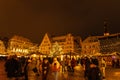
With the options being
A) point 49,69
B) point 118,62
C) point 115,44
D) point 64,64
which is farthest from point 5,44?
point 49,69

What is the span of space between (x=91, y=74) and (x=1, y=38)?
13906 centimetres

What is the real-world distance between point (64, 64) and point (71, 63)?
275 centimetres

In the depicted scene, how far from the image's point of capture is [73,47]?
449 feet

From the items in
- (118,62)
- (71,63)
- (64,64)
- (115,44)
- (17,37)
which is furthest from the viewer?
(17,37)

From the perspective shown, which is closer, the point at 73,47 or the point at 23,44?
the point at 73,47

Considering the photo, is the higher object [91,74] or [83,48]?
[83,48]

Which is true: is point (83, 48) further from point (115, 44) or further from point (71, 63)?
point (71, 63)

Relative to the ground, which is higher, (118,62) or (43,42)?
(43,42)

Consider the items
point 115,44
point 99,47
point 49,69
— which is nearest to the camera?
point 49,69

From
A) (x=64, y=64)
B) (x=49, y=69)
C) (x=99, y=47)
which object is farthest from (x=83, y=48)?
(x=49, y=69)

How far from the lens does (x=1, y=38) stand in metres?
148

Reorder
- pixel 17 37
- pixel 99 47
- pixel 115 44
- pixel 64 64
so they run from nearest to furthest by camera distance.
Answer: pixel 64 64, pixel 115 44, pixel 99 47, pixel 17 37

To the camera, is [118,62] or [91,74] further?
[118,62]

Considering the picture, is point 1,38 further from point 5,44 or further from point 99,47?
point 99,47
